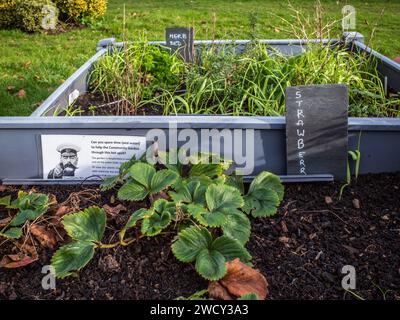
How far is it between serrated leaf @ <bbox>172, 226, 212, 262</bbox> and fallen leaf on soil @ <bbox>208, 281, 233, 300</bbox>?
119 mm

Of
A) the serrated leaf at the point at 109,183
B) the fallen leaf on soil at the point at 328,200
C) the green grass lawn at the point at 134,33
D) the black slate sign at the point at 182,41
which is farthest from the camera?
the green grass lawn at the point at 134,33

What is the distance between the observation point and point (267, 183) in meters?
2.15

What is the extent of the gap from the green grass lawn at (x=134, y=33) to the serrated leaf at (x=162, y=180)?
1.72m

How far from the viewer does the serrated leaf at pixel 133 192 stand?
1.98m

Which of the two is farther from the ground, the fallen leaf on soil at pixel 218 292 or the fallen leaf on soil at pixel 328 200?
the fallen leaf on soil at pixel 328 200

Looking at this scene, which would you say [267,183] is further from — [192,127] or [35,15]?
[35,15]

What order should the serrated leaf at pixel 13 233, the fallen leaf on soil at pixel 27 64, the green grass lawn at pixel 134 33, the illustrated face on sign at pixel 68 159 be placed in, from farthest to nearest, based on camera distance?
1. the fallen leaf on soil at pixel 27 64
2. the green grass lawn at pixel 134 33
3. the illustrated face on sign at pixel 68 159
4. the serrated leaf at pixel 13 233

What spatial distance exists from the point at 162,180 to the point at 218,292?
51 cm

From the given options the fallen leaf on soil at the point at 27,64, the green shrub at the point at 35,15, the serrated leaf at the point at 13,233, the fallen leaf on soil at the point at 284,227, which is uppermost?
the green shrub at the point at 35,15

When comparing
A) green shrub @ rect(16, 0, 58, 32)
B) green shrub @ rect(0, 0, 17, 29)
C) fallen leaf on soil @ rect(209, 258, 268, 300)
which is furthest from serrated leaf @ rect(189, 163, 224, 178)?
green shrub @ rect(0, 0, 17, 29)

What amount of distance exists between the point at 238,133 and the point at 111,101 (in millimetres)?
1162

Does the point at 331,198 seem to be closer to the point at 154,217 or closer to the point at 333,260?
the point at 333,260

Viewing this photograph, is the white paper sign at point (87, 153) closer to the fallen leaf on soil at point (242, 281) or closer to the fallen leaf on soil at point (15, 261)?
the fallen leaf on soil at point (15, 261)

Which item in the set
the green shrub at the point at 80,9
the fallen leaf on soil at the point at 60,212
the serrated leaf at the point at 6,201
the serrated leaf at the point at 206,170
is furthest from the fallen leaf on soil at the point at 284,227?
the green shrub at the point at 80,9
